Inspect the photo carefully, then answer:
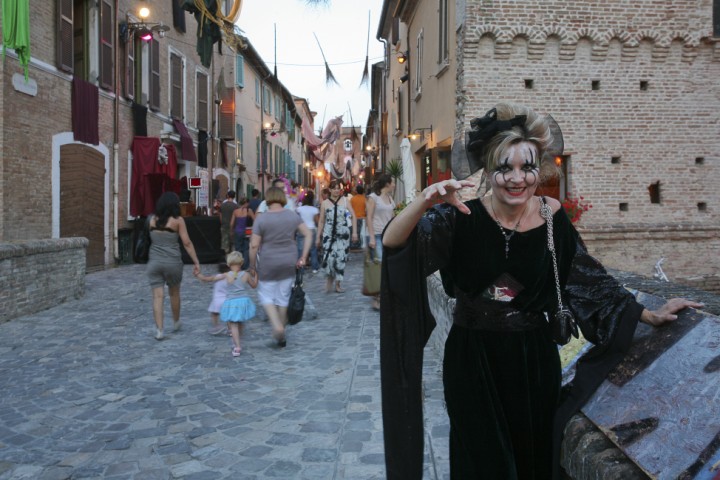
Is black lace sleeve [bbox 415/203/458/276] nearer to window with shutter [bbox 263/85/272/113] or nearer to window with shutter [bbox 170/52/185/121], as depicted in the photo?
window with shutter [bbox 170/52/185/121]

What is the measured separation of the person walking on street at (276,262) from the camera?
6.67 m

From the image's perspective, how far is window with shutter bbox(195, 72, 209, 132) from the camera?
2259 cm

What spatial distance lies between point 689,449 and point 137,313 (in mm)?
8336

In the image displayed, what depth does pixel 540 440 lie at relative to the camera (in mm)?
2275

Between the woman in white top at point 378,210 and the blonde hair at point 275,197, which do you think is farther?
the woman in white top at point 378,210

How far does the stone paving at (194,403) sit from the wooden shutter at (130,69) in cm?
947

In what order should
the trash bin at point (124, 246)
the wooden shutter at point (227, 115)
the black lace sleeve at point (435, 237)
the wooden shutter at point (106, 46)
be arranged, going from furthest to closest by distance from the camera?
the wooden shutter at point (227, 115) → the trash bin at point (124, 246) → the wooden shutter at point (106, 46) → the black lace sleeve at point (435, 237)

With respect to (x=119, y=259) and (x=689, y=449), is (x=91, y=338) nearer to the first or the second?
(x=689, y=449)

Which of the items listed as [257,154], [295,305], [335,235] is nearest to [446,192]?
[295,305]

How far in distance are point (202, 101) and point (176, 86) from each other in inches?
113

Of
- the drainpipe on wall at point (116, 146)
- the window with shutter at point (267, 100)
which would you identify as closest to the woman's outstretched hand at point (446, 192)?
the drainpipe on wall at point (116, 146)

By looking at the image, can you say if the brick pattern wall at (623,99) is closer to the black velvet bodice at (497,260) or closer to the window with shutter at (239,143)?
the black velvet bodice at (497,260)

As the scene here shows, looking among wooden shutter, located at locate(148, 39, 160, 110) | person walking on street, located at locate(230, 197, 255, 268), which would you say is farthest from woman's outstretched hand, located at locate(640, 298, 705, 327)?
wooden shutter, located at locate(148, 39, 160, 110)

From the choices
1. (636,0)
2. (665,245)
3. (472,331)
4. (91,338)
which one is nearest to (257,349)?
(91,338)
